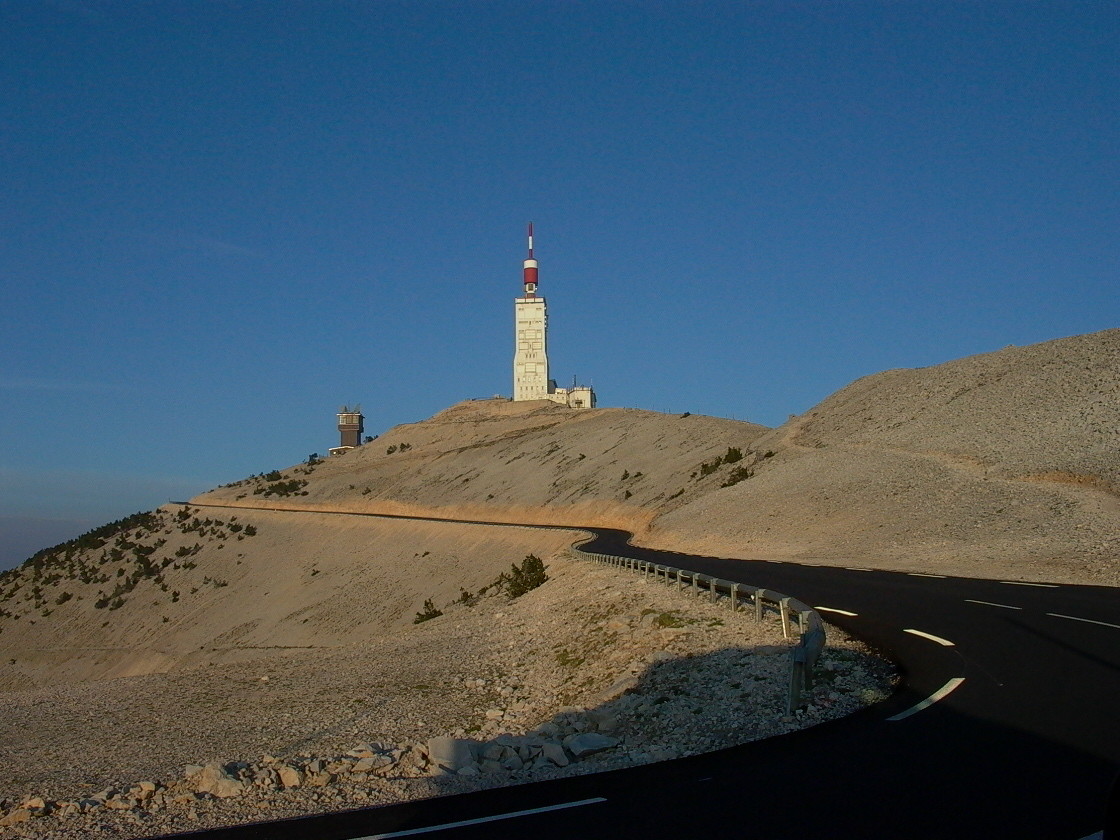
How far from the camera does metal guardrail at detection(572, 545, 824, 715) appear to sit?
10133mm

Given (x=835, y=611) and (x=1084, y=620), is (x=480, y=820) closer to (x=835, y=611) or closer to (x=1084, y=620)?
(x=835, y=611)

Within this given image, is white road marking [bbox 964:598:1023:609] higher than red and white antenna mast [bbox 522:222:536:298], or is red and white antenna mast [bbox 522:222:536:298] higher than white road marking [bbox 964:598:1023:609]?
red and white antenna mast [bbox 522:222:536:298]

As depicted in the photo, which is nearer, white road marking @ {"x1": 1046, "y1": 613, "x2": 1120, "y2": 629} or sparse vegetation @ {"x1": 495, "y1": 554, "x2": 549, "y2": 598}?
white road marking @ {"x1": 1046, "y1": 613, "x2": 1120, "y2": 629}

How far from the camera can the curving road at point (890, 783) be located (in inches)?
258

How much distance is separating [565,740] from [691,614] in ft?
24.0

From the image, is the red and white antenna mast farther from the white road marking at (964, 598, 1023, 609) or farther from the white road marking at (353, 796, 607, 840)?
the white road marking at (353, 796, 607, 840)

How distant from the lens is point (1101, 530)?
30.8 meters

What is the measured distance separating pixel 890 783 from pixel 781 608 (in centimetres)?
732

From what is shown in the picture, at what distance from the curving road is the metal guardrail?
0.79m

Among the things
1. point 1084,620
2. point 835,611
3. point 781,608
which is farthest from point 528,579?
point 1084,620

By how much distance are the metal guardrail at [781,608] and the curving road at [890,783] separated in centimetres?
79

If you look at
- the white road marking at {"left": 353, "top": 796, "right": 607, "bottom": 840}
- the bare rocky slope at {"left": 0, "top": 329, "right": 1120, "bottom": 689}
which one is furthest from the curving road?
the bare rocky slope at {"left": 0, "top": 329, "right": 1120, "bottom": 689}

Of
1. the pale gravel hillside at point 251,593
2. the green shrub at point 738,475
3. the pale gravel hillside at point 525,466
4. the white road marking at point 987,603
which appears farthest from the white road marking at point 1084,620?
the pale gravel hillside at point 525,466

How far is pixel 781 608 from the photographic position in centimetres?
1457
